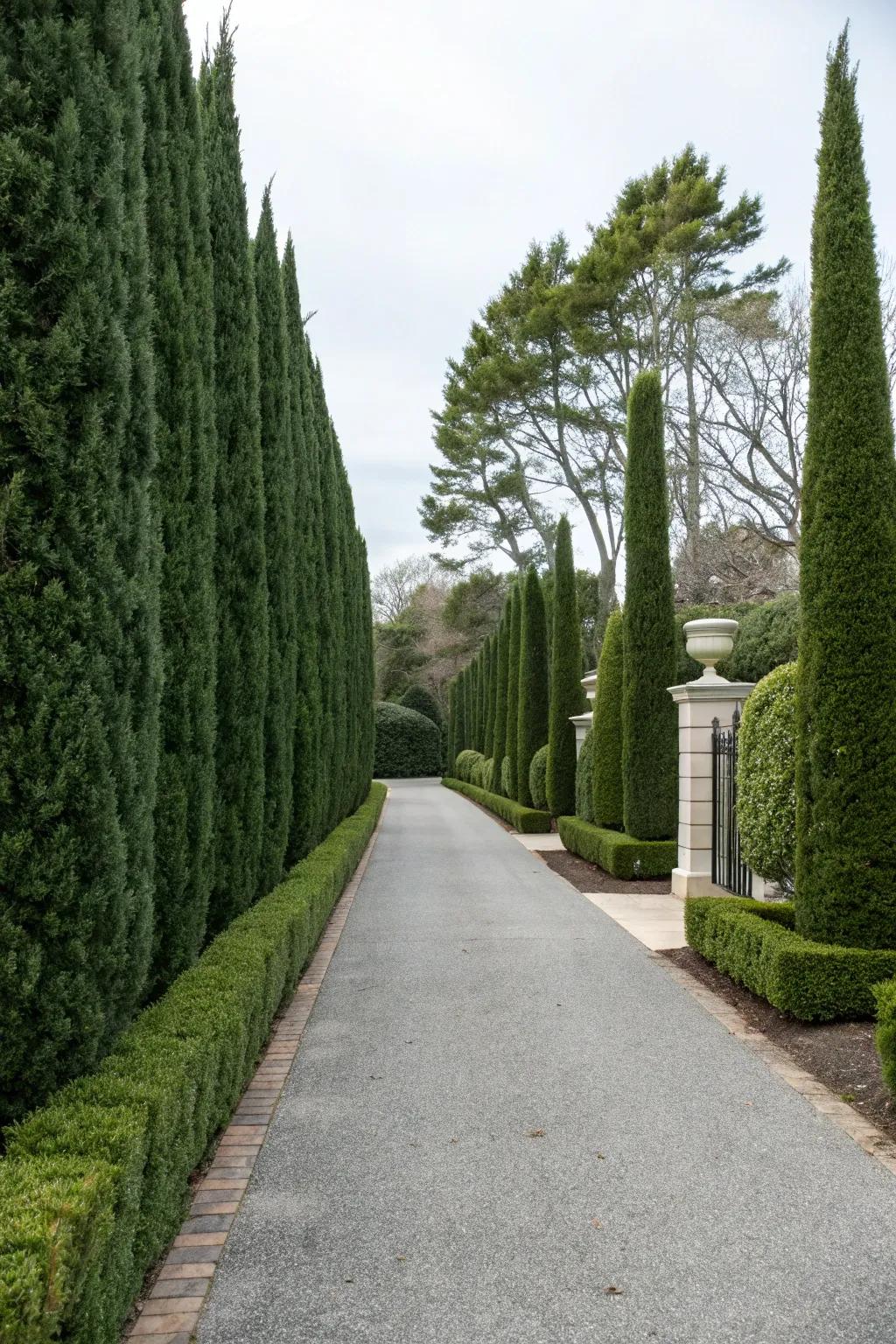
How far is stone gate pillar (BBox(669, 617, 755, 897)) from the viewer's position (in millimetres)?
9445

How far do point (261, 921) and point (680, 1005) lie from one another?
266 centimetres

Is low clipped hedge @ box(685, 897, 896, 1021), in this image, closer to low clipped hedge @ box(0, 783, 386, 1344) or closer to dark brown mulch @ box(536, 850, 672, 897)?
low clipped hedge @ box(0, 783, 386, 1344)

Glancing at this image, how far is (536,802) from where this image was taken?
19031mm

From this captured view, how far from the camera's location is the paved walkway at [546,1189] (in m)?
2.57

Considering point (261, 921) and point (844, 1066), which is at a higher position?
point (261, 921)

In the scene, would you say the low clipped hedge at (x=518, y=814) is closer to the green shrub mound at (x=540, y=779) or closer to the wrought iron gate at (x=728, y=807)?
the green shrub mound at (x=540, y=779)

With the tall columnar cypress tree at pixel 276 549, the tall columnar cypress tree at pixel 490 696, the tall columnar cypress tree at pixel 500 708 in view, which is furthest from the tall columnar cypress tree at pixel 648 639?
the tall columnar cypress tree at pixel 490 696

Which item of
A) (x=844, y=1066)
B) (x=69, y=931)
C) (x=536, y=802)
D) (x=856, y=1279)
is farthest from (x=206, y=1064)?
(x=536, y=802)

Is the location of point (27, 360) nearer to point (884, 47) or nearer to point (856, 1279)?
point (884, 47)

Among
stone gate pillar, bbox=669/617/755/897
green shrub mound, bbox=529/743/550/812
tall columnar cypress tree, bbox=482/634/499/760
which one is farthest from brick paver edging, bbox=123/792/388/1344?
tall columnar cypress tree, bbox=482/634/499/760

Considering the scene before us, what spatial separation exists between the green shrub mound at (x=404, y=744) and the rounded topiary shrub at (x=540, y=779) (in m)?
24.2

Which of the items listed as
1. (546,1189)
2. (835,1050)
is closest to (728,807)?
(835,1050)

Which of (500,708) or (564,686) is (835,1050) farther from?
(500,708)

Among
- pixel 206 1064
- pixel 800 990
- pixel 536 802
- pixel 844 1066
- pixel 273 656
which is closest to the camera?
pixel 206 1064
